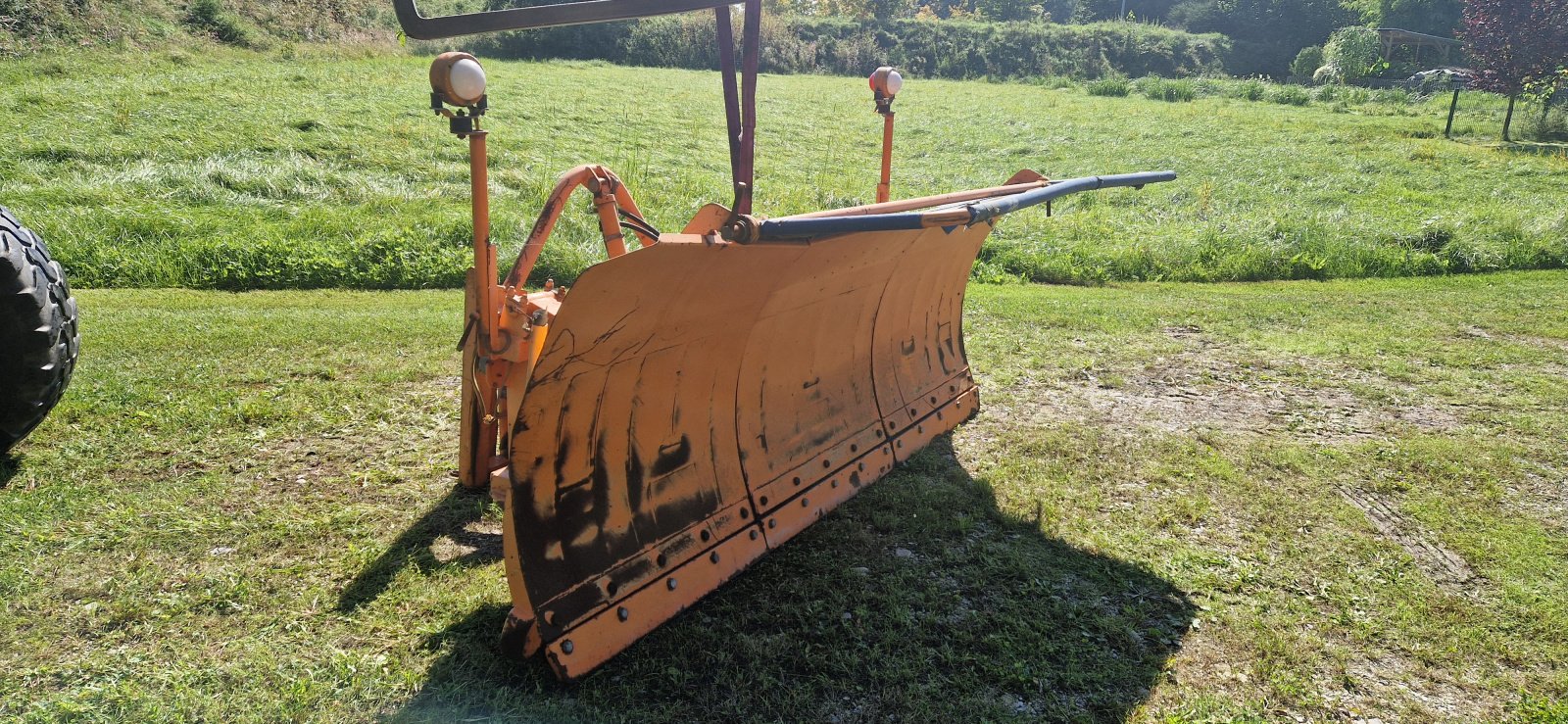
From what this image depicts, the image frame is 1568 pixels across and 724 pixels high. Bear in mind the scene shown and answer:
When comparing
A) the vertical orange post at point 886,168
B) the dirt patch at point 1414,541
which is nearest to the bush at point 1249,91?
the vertical orange post at point 886,168

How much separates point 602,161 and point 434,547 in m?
9.26

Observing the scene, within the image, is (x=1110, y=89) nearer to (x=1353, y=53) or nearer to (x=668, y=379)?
(x=1353, y=53)

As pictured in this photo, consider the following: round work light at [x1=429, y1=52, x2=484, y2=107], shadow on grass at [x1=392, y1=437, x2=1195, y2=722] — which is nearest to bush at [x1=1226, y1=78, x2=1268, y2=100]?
shadow on grass at [x1=392, y1=437, x2=1195, y2=722]

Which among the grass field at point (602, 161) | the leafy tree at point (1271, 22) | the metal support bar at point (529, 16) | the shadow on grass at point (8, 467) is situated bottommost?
the shadow on grass at point (8, 467)

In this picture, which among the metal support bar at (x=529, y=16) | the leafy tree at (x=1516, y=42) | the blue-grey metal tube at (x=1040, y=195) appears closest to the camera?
the metal support bar at (x=529, y=16)

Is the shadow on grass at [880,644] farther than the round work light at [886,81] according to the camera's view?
No

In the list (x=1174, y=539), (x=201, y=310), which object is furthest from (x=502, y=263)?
(x=1174, y=539)

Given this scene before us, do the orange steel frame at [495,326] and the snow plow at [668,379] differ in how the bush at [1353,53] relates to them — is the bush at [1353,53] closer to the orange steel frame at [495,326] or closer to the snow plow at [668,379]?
the snow plow at [668,379]

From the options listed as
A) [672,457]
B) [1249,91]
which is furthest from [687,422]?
[1249,91]

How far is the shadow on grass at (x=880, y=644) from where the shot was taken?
2592 millimetres

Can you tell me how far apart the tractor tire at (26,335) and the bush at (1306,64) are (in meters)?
37.3

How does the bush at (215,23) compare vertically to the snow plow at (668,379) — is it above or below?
above

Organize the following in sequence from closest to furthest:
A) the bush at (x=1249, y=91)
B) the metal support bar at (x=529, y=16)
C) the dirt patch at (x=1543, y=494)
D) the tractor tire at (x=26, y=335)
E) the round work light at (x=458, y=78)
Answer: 1. the metal support bar at (x=529, y=16)
2. the round work light at (x=458, y=78)
3. the tractor tire at (x=26, y=335)
4. the dirt patch at (x=1543, y=494)
5. the bush at (x=1249, y=91)

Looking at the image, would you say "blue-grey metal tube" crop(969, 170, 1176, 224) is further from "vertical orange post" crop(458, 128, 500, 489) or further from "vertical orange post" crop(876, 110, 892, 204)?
"vertical orange post" crop(458, 128, 500, 489)
